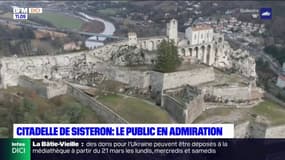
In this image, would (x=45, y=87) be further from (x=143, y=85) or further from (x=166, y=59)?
(x=166, y=59)

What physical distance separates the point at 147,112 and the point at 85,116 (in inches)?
124

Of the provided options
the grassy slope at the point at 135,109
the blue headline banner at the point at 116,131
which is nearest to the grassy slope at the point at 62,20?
the grassy slope at the point at 135,109

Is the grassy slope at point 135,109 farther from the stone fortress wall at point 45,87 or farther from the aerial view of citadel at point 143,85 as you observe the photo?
the stone fortress wall at point 45,87

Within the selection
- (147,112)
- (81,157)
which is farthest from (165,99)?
(81,157)

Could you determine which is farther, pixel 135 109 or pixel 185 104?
pixel 135 109

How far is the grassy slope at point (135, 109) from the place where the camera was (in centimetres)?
1864

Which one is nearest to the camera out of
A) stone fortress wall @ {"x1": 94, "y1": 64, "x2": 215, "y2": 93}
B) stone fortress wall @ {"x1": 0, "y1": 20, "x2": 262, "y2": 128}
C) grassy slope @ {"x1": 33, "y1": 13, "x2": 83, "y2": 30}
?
stone fortress wall @ {"x1": 0, "y1": 20, "x2": 262, "y2": 128}

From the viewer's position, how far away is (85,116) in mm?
19438

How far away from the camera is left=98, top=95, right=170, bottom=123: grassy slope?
18.6 m

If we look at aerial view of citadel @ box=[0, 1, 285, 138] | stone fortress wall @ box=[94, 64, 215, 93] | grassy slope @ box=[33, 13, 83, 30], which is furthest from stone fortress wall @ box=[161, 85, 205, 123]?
grassy slope @ box=[33, 13, 83, 30]

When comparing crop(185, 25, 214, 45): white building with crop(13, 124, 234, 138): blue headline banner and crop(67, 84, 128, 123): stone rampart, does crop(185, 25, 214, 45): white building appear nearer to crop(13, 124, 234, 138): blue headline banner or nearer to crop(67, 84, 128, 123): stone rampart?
crop(67, 84, 128, 123): stone rampart

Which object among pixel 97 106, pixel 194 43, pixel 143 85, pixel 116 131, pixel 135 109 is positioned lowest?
pixel 97 106

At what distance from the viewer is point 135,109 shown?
19672mm

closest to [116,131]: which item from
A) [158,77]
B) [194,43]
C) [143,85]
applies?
[158,77]
